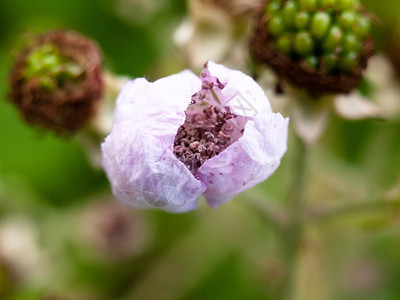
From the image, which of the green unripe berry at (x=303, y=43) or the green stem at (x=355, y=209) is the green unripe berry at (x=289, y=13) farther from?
the green stem at (x=355, y=209)

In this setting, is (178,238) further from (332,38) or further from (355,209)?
(332,38)

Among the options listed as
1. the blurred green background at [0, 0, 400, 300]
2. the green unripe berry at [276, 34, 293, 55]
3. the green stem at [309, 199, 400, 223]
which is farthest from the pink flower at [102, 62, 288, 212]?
the blurred green background at [0, 0, 400, 300]

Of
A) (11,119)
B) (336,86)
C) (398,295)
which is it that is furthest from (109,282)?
(336,86)

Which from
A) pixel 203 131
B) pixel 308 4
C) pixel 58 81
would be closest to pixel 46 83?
pixel 58 81

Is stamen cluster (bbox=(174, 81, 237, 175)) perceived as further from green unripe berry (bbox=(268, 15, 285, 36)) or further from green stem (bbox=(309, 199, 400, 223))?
green stem (bbox=(309, 199, 400, 223))

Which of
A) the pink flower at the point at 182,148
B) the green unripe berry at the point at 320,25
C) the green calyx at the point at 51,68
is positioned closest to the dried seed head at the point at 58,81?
the green calyx at the point at 51,68

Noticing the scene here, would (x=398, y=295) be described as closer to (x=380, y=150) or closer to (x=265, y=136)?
(x=380, y=150)
